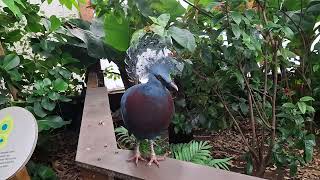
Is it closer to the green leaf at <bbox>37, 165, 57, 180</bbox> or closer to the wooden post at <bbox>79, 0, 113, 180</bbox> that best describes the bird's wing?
the wooden post at <bbox>79, 0, 113, 180</bbox>

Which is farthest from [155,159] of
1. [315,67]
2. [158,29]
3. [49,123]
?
[315,67]

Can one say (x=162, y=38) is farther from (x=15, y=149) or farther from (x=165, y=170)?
(x=15, y=149)

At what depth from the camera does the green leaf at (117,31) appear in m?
2.18

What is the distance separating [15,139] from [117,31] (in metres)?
Answer: 0.89

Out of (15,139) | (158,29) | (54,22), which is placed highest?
(54,22)

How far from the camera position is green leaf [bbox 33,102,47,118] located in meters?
2.13

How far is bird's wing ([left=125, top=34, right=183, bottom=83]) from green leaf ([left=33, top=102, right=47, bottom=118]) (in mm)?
892

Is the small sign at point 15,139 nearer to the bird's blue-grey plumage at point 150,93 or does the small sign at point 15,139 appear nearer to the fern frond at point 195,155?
the bird's blue-grey plumage at point 150,93

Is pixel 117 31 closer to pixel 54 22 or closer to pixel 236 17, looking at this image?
pixel 54 22

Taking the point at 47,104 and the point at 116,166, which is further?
the point at 47,104

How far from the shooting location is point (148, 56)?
1.34 m

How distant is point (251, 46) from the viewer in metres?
1.63

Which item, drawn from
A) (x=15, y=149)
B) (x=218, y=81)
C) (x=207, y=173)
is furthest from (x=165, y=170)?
(x=218, y=81)

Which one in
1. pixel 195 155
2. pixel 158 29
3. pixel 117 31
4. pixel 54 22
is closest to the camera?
pixel 158 29
